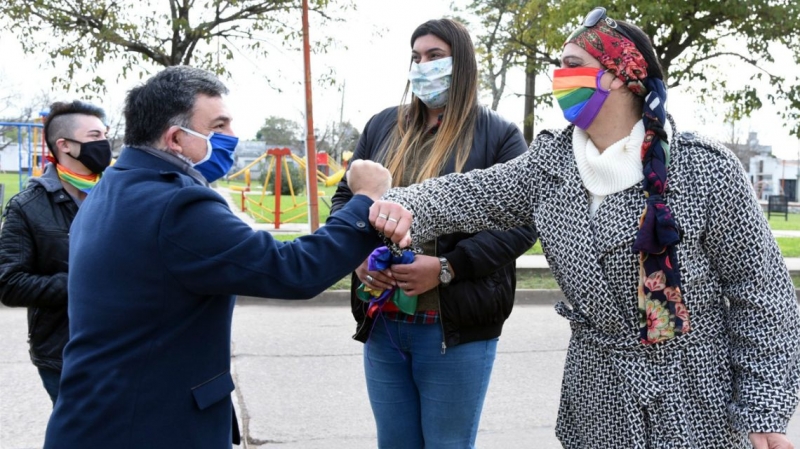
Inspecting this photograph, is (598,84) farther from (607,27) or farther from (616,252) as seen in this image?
(616,252)

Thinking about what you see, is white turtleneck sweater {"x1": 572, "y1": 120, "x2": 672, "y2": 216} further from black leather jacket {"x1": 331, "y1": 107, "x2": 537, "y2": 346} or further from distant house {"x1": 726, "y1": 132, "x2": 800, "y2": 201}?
distant house {"x1": 726, "y1": 132, "x2": 800, "y2": 201}

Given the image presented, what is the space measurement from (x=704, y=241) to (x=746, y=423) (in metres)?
0.50

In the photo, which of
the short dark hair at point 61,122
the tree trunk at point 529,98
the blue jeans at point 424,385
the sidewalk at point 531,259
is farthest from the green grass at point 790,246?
the short dark hair at point 61,122

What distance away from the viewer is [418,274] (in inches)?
108

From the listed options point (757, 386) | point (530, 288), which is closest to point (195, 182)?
point (757, 386)

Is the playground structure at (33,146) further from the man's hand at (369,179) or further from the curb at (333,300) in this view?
the man's hand at (369,179)

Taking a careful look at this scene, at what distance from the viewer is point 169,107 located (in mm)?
2281

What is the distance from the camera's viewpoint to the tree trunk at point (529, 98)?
641 inches

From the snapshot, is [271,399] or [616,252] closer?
[616,252]

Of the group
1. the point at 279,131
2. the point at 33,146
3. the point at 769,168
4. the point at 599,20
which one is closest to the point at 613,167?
the point at 599,20

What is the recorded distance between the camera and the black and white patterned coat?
6.92ft

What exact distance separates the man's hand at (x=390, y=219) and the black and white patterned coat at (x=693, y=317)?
45cm

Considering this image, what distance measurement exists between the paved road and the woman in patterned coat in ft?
9.06

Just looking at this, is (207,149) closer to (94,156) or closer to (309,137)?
(94,156)
